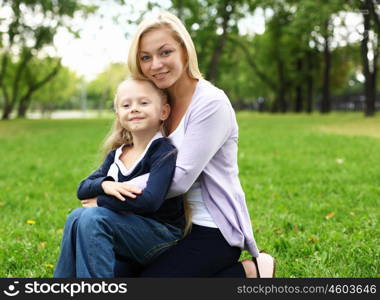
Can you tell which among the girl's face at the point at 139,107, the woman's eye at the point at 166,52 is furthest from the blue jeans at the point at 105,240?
the woman's eye at the point at 166,52

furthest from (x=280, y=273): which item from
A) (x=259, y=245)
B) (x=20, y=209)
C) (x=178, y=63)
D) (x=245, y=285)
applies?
(x=20, y=209)

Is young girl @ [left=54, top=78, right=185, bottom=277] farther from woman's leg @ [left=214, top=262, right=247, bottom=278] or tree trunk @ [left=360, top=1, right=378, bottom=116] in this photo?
tree trunk @ [left=360, top=1, right=378, bottom=116]

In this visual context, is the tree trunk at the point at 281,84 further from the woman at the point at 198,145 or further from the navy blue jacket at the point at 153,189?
the navy blue jacket at the point at 153,189

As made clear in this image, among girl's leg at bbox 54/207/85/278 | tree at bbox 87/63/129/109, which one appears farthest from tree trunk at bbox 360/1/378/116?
tree at bbox 87/63/129/109

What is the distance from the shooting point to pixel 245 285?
2809mm

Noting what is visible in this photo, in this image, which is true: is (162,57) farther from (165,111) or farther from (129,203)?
(129,203)

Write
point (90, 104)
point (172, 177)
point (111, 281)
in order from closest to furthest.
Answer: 1. point (111, 281)
2. point (172, 177)
3. point (90, 104)

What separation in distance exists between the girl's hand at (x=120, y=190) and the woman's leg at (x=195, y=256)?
519 millimetres

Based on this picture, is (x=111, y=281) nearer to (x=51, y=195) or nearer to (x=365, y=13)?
(x=51, y=195)

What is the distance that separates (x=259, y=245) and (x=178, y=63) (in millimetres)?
2153

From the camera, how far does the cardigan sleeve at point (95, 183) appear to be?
2.82 meters

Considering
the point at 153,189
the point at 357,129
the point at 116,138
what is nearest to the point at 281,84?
the point at 357,129

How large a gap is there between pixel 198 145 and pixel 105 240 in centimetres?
74

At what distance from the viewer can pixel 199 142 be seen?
2799 mm
